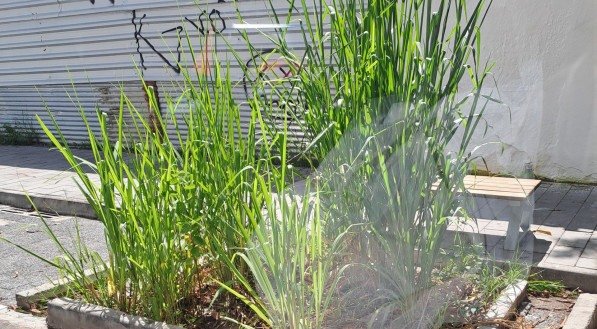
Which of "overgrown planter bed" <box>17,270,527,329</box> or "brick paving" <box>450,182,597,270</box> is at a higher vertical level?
"overgrown planter bed" <box>17,270,527,329</box>

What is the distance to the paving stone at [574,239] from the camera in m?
5.04

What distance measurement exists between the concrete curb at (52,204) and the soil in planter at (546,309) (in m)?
4.31

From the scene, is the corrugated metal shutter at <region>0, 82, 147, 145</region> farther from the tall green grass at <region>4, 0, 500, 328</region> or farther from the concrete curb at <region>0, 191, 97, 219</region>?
the tall green grass at <region>4, 0, 500, 328</region>

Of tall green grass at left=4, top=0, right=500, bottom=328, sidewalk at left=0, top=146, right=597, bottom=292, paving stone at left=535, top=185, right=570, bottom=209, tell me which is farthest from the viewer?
paving stone at left=535, top=185, right=570, bottom=209

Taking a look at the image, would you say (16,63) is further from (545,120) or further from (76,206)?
(545,120)

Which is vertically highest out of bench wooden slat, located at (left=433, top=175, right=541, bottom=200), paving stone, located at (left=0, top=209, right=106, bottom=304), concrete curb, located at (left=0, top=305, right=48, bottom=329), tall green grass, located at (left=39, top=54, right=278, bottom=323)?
tall green grass, located at (left=39, top=54, right=278, bottom=323)

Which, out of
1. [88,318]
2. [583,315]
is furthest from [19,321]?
[583,315]

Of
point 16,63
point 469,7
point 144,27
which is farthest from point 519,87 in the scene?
point 16,63

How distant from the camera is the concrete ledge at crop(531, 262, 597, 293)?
168 inches

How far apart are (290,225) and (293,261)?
15 cm

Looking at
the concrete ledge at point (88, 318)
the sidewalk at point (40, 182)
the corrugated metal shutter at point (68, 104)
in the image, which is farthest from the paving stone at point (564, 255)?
the corrugated metal shutter at point (68, 104)

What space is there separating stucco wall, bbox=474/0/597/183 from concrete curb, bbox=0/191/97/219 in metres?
3.62

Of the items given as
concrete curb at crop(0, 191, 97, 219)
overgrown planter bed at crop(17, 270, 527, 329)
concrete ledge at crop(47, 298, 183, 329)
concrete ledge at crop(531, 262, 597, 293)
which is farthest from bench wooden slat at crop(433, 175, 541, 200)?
concrete curb at crop(0, 191, 97, 219)

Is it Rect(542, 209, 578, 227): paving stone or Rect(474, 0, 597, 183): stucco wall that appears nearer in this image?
Rect(542, 209, 578, 227): paving stone
